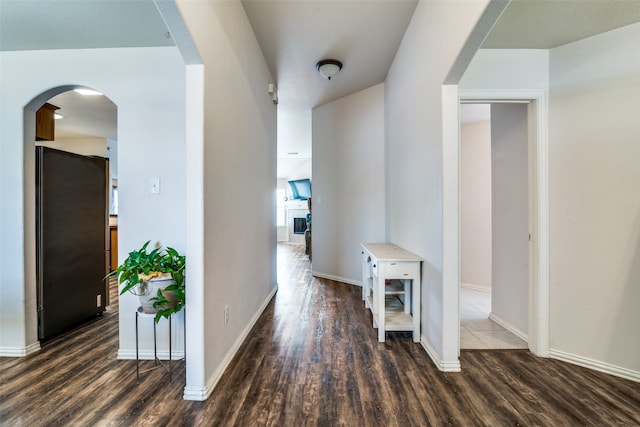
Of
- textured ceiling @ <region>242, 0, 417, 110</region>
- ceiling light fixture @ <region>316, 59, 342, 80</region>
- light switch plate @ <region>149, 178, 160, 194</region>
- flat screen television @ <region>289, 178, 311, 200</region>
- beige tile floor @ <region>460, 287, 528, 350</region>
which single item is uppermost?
textured ceiling @ <region>242, 0, 417, 110</region>

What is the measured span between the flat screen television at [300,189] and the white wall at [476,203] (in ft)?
18.6

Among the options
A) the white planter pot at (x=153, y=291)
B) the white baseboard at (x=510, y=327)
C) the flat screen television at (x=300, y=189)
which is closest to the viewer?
the white planter pot at (x=153, y=291)

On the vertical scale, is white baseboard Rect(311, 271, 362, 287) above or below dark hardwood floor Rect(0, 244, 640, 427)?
above

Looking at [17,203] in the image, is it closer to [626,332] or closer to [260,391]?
[260,391]

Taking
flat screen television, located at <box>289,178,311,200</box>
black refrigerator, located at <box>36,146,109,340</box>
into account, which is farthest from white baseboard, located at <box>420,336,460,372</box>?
flat screen television, located at <box>289,178,311,200</box>

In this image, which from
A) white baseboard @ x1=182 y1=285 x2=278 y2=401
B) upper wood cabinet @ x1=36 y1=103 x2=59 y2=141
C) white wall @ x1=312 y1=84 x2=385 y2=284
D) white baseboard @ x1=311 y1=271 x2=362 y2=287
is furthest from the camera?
white baseboard @ x1=311 y1=271 x2=362 y2=287

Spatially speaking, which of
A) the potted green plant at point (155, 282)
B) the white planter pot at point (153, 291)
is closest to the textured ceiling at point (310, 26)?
the potted green plant at point (155, 282)

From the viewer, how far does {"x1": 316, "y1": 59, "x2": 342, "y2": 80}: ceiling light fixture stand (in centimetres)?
301

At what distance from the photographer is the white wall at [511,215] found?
7.80 feet

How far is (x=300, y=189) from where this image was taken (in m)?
9.36

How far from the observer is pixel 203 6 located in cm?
154

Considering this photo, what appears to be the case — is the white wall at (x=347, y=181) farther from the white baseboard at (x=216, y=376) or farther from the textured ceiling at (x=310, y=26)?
the white baseboard at (x=216, y=376)

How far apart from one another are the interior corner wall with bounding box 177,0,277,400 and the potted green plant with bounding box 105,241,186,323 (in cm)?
25

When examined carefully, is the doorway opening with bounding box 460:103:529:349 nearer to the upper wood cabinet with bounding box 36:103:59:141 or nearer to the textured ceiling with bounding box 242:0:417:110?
the textured ceiling with bounding box 242:0:417:110
